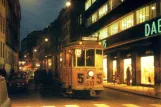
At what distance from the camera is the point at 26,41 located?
17550cm

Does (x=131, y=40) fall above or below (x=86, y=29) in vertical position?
below

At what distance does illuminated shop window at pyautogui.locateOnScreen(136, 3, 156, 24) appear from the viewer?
103 ft

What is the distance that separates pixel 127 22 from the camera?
3828 cm

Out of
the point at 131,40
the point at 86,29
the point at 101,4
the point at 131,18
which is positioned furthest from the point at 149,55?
the point at 86,29

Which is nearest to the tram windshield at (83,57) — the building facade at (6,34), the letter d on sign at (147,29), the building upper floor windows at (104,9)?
the letter d on sign at (147,29)

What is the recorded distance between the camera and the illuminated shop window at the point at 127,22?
121 feet

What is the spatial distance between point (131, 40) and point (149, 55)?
117 inches

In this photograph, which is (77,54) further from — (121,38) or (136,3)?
(121,38)

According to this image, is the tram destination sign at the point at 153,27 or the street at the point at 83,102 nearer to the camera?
the street at the point at 83,102

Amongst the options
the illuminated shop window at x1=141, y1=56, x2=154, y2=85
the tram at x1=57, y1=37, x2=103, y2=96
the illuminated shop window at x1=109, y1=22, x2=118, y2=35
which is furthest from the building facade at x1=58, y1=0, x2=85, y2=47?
A: the tram at x1=57, y1=37, x2=103, y2=96

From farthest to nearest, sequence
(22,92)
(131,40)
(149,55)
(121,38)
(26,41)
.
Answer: (26,41) < (121,38) < (131,40) < (149,55) < (22,92)

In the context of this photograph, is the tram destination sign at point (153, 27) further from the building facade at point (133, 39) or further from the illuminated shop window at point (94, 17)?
the illuminated shop window at point (94, 17)

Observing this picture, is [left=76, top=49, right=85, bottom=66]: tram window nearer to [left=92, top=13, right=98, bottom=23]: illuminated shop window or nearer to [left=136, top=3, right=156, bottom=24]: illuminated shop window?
[left=136, top=3, right=156, bottom=24]: illuminated shop window

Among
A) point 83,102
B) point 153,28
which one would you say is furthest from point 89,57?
point 153,28
